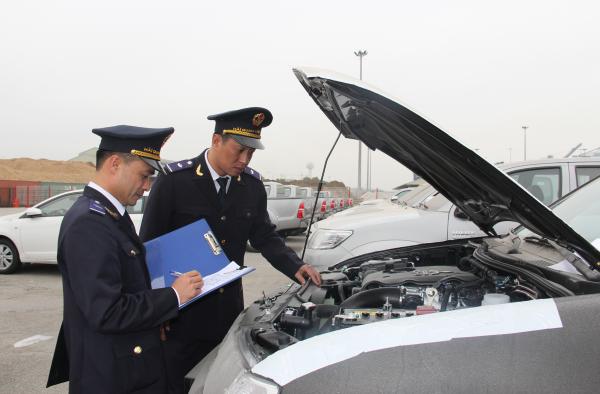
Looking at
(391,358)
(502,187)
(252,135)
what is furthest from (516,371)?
(252,135)

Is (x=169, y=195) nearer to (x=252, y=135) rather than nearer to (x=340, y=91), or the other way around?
(x=252, y=135)

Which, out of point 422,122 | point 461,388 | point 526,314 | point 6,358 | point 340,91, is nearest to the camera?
point 461,388

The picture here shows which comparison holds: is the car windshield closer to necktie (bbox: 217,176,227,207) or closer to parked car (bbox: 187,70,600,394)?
parked car (bbox: 187,70,600,394)

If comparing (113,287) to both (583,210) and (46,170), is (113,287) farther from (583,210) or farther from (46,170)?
(46,170)

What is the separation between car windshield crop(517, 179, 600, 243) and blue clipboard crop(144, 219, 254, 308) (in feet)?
5.46

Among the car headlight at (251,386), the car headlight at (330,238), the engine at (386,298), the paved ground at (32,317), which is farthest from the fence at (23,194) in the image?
the car headlight at (251,386)

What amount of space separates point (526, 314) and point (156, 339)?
1396 mm

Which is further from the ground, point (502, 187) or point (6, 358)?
point (502, 187)

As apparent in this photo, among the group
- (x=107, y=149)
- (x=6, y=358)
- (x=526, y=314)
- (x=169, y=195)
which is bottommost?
(x=6, y=358)

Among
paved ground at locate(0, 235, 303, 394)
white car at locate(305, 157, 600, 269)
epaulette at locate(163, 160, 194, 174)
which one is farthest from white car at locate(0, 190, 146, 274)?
epaulette at locate(163, 160, 194, 174)

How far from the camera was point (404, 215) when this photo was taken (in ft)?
17.7

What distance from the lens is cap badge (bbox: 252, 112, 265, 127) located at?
9.02ft

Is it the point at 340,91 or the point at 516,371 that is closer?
the point at 516,371

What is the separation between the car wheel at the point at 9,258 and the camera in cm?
790
